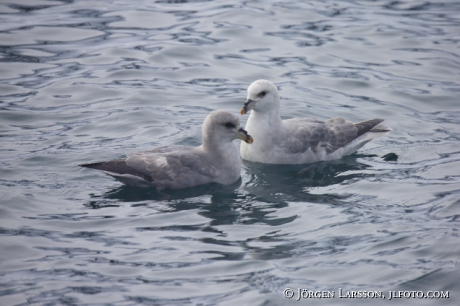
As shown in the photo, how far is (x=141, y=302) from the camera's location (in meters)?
6.61

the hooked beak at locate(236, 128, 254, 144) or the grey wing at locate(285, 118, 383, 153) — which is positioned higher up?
the hooked beak at locate(236, 128, 254, 144)

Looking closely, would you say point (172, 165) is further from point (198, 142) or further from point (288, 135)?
point (288, 135)

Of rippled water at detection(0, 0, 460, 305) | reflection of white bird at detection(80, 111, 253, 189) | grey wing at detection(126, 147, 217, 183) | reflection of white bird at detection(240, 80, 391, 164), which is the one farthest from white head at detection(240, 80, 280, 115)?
grey wing at detection(126, 147, 217, 183)

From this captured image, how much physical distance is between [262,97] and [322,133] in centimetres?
118

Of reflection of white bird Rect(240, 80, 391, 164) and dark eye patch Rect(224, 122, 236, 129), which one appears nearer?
Result: dark eye patch Rect(224, 122, 236, 129)

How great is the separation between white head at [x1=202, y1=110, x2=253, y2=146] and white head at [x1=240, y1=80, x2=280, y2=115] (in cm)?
59

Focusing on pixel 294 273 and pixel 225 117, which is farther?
pixel 225 117

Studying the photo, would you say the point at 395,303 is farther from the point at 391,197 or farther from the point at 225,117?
the point at 225,117

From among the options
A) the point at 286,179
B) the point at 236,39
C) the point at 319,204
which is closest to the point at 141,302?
the point at 319,204

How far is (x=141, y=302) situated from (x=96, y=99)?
6846mm

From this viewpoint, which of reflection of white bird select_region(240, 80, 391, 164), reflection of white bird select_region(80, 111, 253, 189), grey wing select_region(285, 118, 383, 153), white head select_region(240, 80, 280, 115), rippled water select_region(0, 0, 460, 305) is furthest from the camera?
grey wing select_region(285, 118, 383, 153)

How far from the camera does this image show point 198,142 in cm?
1115

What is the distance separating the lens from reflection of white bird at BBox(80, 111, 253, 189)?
30.0 feet

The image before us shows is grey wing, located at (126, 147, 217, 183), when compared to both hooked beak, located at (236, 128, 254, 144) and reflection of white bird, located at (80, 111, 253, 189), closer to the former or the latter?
reflection of white bird, located at (80, 111, 253, 189)
